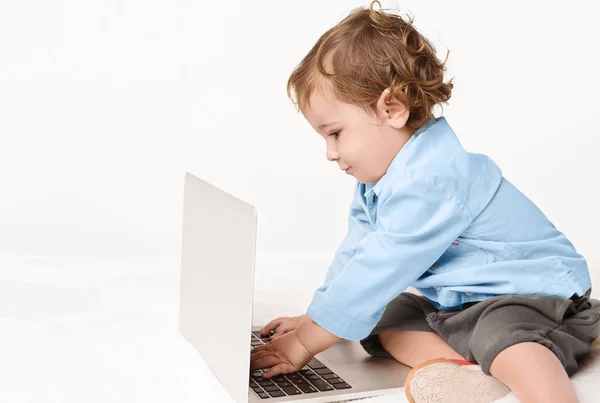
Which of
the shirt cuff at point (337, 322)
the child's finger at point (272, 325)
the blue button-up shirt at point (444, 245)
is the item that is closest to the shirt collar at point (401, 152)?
the blue button-up shirt at point (444, 245)

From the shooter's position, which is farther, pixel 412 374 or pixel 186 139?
pixel 186 139

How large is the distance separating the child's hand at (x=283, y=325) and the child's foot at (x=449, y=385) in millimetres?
415

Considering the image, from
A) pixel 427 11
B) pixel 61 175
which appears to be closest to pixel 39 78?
pixel 61 175

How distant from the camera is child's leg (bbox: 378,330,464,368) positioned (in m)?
1.51

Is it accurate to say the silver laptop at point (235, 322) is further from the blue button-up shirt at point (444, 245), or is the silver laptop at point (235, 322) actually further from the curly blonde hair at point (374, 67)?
the curly blonde hair at point (374, 67)

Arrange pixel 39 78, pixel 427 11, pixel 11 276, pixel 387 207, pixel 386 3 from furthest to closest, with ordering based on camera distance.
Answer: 1. pixel 427 11
2. pixel 39 78
3. pixel 11 276
4. pixel 386 3
5. pixel 387 207

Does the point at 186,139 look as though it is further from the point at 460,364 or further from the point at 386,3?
the point at 460,364

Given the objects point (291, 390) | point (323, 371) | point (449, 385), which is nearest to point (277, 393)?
point (291, 390)

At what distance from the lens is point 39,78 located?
8.82ft

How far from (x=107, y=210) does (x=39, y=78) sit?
502 mm

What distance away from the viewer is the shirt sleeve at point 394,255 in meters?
1.45

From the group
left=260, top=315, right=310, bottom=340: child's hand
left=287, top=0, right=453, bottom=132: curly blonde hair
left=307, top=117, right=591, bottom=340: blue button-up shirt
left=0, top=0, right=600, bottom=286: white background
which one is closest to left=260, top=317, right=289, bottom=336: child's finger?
left=260, top=315, right=310, bottom=340: child's hand

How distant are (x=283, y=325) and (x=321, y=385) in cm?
31

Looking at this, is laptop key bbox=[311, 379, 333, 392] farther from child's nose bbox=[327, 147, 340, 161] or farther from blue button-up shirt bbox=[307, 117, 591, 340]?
child's nose bbox=[327, 147, 340, 161]
